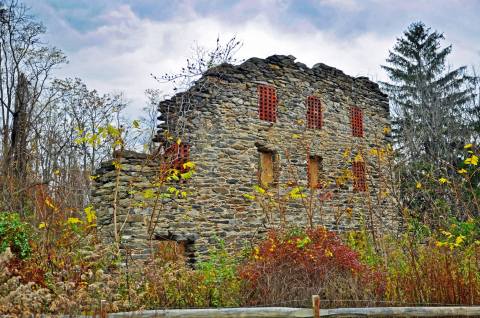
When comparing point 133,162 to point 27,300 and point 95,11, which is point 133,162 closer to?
point 95,11

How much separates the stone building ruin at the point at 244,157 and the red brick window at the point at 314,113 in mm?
29

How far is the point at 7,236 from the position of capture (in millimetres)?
7699

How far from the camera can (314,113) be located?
14.9 meters

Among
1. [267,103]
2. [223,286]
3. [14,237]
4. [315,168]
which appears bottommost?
[223,286]

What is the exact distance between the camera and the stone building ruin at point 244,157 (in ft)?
36.2

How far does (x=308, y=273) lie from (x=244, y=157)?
214 inches

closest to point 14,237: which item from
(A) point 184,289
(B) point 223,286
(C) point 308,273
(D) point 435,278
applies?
(A) point 184,289

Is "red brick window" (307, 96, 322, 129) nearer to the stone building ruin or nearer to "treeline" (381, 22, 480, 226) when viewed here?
the stone building ruin

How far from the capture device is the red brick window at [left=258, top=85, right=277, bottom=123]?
44.9 ft

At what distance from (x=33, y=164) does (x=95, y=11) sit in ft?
35.5

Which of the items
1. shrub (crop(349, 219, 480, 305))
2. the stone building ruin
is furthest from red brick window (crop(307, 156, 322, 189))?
shrub (crop(349, 219, 480, 305))

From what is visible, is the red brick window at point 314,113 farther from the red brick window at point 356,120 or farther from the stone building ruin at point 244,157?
the red brick window at point 356,120

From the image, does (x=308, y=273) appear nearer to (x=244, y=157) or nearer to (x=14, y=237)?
(x=14, y=237)

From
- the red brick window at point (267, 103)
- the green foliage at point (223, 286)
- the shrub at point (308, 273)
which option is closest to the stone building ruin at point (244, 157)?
the red brick window at point (267, 103)
